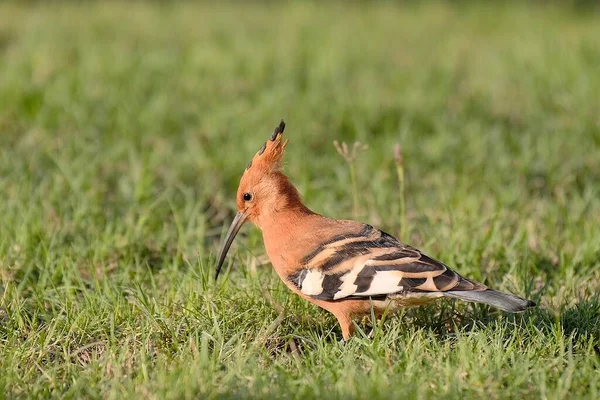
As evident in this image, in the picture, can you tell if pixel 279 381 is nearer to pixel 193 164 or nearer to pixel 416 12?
pixel 193 164

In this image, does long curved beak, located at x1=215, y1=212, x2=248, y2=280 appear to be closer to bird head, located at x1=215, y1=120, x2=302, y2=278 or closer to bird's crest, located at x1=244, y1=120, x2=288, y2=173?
bird head, located at x1=215, y1=120, x2=302, y2=278

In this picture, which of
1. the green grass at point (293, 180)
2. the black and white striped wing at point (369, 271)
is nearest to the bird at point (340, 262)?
the black and white striped wing at point (369, 271)

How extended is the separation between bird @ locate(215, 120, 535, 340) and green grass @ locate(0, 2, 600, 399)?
15cm

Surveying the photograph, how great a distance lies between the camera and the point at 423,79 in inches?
284

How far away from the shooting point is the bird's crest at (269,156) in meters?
3.68

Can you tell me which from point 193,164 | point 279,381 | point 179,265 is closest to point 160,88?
point 193,164

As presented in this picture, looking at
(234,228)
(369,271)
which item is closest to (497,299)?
(369,271)

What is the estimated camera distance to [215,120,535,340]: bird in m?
3.21

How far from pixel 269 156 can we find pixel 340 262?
1.96 ft

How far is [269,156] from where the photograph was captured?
3.71m

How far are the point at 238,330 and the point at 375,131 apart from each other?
307cm

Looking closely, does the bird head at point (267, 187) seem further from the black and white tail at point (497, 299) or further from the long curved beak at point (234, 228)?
the black and white tail at point (497, 299)

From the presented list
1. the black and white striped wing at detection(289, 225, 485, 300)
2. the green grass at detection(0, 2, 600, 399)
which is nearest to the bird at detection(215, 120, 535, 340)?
the black and white striped wing at detection(289, 225, 485, 300)

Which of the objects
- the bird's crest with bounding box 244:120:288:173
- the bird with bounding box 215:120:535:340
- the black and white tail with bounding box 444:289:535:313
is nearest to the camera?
the black and white tail with bounding box 444:289:535:313
